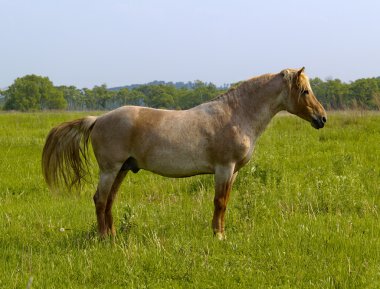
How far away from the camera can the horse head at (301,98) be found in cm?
552

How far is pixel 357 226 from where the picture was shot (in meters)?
5.68

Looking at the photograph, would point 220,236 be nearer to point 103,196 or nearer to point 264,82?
point 103,196

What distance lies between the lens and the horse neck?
5617 millimetres

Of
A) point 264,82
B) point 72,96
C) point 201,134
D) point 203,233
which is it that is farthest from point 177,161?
point 72,96

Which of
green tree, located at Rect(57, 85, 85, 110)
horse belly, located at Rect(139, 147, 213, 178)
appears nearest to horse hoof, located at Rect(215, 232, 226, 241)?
horse belly, located at Rect(139, 147, 213, 178)

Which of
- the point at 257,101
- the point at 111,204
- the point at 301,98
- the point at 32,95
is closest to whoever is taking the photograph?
the point at 301,98

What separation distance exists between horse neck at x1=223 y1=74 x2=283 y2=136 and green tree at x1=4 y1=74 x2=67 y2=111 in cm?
8772

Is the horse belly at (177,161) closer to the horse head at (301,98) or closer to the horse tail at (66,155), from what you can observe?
the horse tail at (66,155)

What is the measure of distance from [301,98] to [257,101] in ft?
1.76

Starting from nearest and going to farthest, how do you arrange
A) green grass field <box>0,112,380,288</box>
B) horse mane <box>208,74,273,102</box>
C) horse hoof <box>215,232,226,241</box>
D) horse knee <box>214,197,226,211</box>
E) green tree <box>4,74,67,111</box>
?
1. green grass field <box>0,112,380,288</box>
2. horse hoof <box>215,232,226,241</box>
3. horse knee <box>214,197,226,211</box>
4. horse mane <box>208,74,273,102</box>
5. green tree <box>4,74,67,111</box>

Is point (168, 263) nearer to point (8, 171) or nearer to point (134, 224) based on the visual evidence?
point (134, 224)

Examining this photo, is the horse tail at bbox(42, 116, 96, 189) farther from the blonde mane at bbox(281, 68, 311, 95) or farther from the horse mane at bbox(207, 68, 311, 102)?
the blonde mane at bbox(281, 68, 311, 95)

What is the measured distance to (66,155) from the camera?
5.98 m

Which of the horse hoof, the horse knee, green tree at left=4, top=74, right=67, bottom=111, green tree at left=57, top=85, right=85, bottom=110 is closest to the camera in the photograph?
the horse hoof
